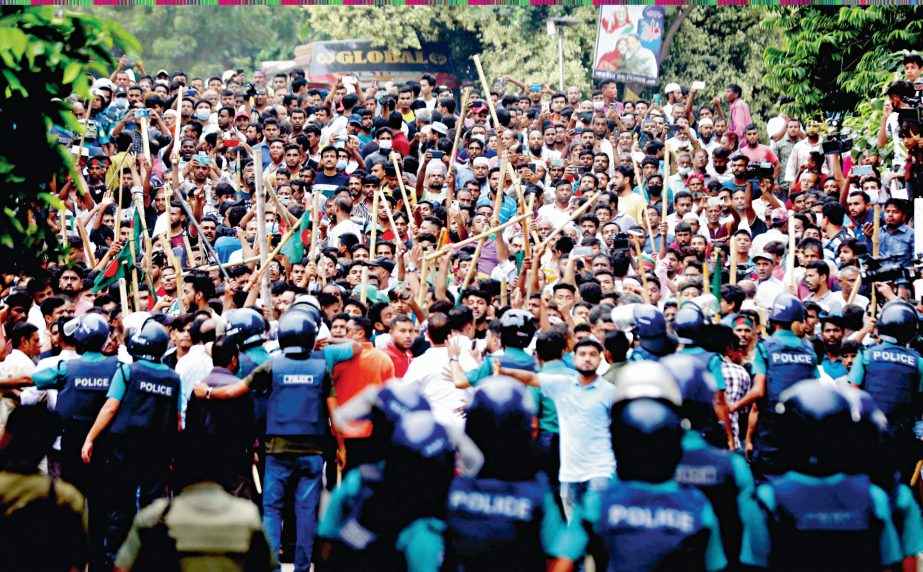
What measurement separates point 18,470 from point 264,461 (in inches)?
113

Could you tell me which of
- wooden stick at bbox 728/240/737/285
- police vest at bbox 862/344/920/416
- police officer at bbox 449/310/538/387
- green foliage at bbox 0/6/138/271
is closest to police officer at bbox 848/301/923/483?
police vest at bbox 862/344/920/416

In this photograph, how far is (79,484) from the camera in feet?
29.6

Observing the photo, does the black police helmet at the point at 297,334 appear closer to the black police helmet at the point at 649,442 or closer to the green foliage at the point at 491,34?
the black police helmet at the point at 649,442

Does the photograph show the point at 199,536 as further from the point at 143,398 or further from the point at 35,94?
the point at 143,398

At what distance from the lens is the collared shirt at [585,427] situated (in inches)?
→ 328

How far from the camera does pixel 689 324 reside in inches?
355

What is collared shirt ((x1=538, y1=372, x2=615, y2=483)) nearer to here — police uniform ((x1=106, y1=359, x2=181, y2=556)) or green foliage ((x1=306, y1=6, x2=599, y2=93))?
police uniform ((x1=106, y1=359, x2=181, y2=556))

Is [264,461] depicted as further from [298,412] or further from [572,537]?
[572,537]

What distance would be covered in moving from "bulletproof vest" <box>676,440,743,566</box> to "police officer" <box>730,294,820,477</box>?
3.14 meters

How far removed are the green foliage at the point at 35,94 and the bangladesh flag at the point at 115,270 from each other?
515cm

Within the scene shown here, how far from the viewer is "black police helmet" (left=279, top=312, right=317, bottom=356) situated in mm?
8625

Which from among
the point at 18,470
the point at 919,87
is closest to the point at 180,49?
the point at 919,87

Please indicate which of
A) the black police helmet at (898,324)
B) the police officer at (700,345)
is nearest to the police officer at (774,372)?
the police officer at (700,345)

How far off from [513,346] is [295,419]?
1.41m
